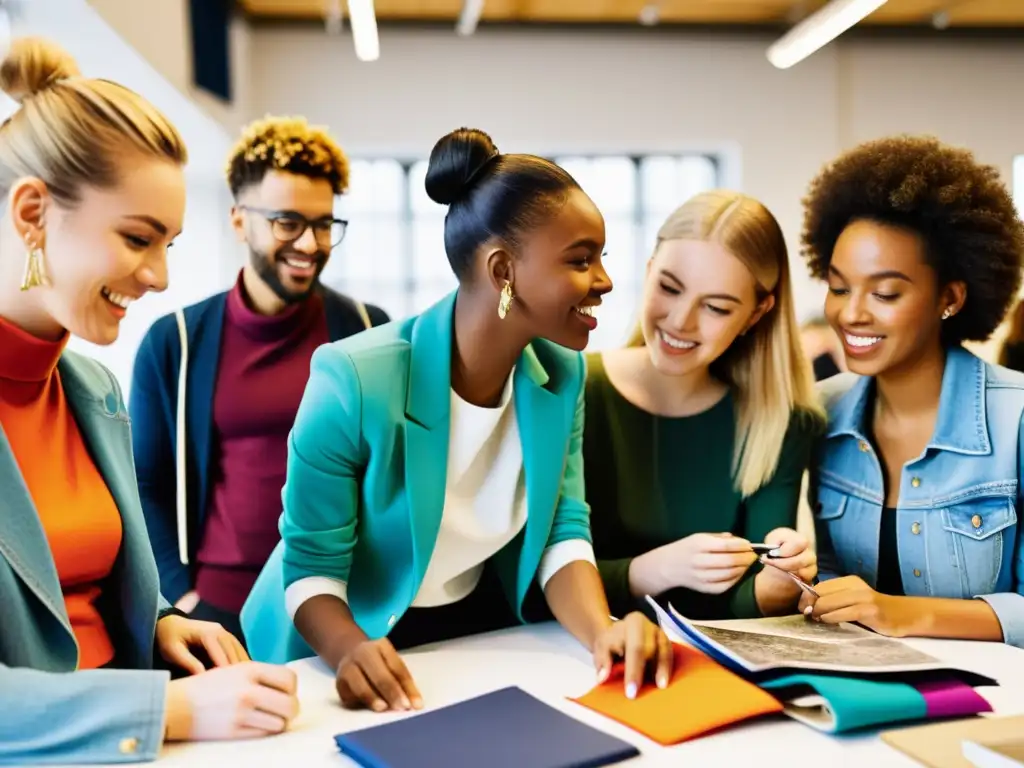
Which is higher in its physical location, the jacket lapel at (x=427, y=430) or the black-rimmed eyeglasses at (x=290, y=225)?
the black-rimmed eyeglasses at (x=290, y=225)

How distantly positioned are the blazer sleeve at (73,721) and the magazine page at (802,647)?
26.1 inches

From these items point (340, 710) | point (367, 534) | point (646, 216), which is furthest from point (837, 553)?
point (646, 216)

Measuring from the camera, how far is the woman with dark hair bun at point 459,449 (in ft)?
4.37

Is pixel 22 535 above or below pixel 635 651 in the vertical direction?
above

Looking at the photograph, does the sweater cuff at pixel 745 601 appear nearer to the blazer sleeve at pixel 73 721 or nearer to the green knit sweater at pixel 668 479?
the green knit sweater at pixel 668 479

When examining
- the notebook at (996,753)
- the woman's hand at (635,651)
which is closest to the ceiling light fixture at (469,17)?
the woman's hand at (635,651)

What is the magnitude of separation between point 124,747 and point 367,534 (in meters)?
0.49

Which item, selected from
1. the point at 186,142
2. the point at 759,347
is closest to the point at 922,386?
the point at 759,347

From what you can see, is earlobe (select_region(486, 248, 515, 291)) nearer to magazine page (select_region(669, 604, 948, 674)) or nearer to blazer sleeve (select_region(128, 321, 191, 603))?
magazine page (select_region(669, 604, 948, 674))

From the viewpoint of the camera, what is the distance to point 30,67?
1.14 meters

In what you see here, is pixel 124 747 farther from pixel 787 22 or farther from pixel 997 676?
pixel 787 22

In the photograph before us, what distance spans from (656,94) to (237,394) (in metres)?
5.26

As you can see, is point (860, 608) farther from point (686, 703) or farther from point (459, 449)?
point (459, 449)

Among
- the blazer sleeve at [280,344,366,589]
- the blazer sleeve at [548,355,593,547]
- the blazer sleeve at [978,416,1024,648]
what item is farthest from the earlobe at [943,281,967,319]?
the blazer sleeve at [280,344,366,589]
